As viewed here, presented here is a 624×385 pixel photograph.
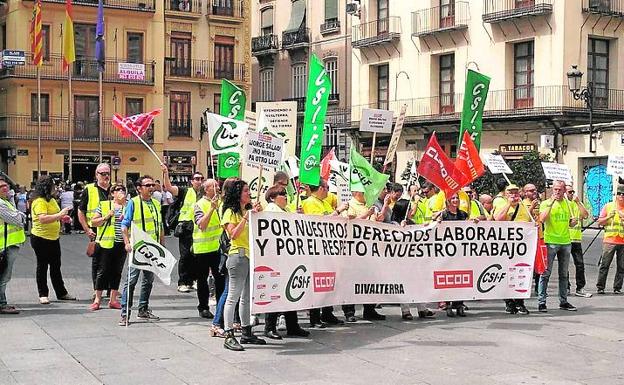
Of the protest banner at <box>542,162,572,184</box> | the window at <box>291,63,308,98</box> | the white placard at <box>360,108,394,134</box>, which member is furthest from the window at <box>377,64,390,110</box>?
the protest banner at <box>542,162,572,184</box>

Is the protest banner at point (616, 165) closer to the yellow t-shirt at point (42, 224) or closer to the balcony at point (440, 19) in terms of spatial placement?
the yellow t-shirt at point (42, 224)

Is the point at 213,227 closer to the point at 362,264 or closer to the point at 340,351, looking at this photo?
the point at 362,264

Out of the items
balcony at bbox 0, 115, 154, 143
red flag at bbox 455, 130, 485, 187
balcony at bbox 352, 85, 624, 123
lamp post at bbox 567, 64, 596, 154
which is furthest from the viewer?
balcony at bbox 0, 115, 154, 143

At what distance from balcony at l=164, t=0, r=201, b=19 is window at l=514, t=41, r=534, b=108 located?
1924 centimetres

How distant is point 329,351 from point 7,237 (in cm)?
493

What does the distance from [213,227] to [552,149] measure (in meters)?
23.6

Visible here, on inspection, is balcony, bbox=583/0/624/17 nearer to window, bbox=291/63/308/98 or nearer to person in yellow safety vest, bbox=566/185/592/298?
window, bbox=291/63/308/98

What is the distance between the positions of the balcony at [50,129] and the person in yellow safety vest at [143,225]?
1320 inches

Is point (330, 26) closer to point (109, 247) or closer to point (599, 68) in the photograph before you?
point (599, 68)

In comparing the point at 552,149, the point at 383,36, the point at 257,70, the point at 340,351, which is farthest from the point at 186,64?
the point at 340,351

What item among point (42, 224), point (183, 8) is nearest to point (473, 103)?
point (42, 224)

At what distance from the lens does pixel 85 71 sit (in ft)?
145

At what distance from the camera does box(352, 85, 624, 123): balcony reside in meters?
32.3

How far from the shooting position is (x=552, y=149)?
3225 centimetres
